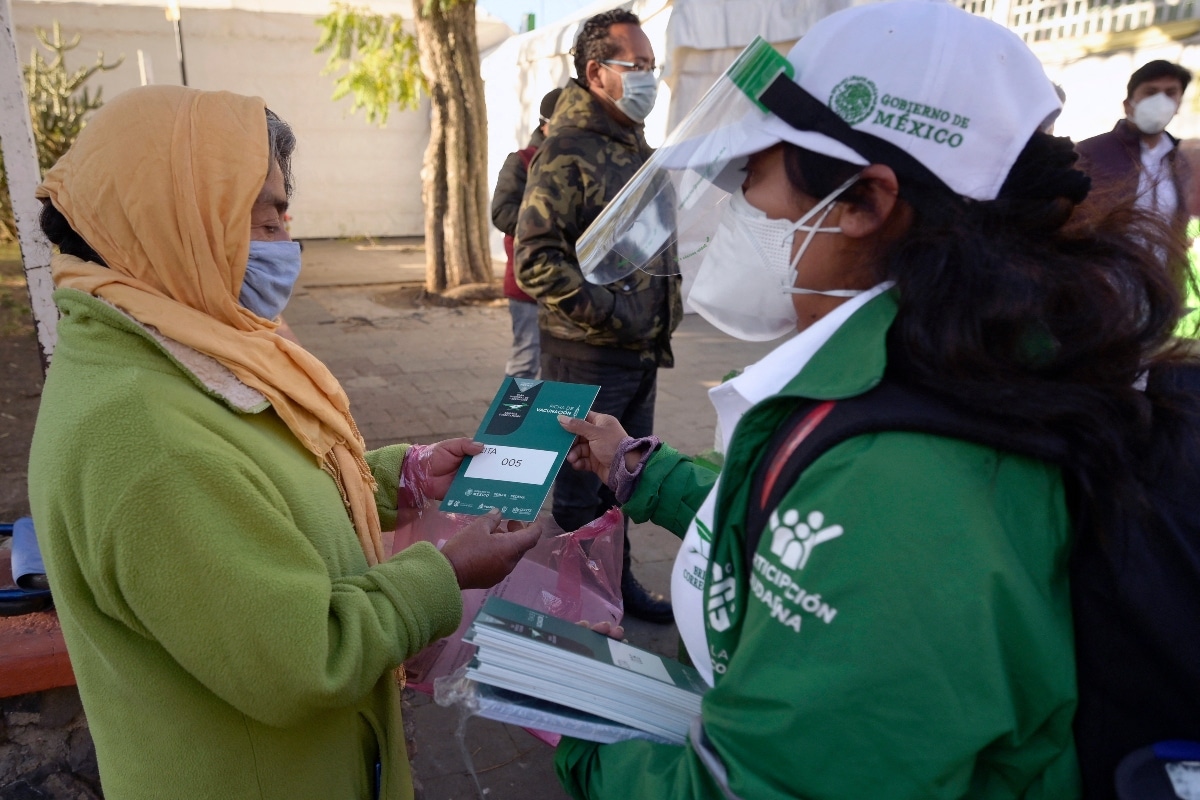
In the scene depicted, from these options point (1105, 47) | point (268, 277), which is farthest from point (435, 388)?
point (1105, 47)

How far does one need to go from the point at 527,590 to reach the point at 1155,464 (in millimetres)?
1210

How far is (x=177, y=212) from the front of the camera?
1.30m

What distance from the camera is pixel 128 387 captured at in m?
1.18

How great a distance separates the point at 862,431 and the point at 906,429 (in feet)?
0.15

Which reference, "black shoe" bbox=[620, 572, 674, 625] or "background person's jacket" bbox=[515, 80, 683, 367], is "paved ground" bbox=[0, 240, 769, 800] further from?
"background person's jacket" bbox=[515, 80, 683, 367]

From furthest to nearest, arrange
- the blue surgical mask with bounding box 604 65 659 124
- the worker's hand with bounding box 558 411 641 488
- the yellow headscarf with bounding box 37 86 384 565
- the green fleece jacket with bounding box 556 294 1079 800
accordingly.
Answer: the blue surgical mask with bounding box 604 65 659 124, the worker's hand with bounding box 558 411 641 488, the yellow headscarf with bounding box 37 86 384 565, the green fleece jacket with bounding box 556 294 1079 800

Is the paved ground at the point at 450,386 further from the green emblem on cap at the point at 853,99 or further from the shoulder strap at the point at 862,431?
the green emblem on cap at the point at 853,99

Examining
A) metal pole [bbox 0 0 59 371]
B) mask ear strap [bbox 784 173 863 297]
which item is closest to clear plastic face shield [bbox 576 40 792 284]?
mask ear strap [bbox 784 173 863 297]

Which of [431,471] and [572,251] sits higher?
[572,251]

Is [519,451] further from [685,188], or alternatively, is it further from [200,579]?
[200,579]

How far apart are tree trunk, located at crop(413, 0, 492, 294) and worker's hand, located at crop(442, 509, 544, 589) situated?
8795 mm

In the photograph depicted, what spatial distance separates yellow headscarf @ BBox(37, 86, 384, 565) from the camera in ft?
4.18

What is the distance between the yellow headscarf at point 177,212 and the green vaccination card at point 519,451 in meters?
0.40

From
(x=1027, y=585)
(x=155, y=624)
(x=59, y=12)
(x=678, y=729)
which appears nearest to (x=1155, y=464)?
(x=1027, y=585)
